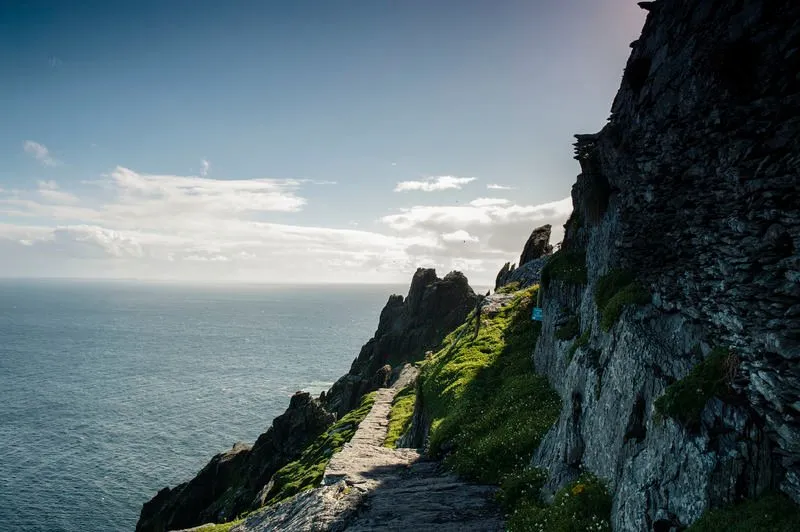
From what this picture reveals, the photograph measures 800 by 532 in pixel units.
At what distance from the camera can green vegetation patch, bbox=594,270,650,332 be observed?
16.7 metres

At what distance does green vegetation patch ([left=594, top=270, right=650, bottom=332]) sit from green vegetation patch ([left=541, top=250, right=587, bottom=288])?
7873 mm

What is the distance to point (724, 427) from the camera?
1010 cm

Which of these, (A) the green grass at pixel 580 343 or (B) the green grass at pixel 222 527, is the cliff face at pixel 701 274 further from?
(B) the green grass at pixel 222 527

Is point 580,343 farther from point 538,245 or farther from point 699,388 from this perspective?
point 538,245

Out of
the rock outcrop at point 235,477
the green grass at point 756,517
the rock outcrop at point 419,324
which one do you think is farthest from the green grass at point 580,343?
the rock outcrop at point 419,324

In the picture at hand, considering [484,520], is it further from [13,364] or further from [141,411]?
[13,364]

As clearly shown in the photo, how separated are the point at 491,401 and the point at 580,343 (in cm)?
865

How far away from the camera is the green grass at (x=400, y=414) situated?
3841 centimetres

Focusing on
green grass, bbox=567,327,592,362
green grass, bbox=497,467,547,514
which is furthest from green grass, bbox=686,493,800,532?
green grass, bbox=567,327,592,362

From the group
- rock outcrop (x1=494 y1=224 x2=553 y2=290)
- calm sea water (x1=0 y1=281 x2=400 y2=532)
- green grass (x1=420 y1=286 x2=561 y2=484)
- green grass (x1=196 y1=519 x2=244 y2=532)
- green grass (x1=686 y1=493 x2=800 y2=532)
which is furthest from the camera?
calm sea water (x1=0 y1=281 x2=400 y2=532)

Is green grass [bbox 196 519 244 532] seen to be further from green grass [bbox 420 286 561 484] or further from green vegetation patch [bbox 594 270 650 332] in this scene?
green vegetation patch [bbox 594 270 650 332]

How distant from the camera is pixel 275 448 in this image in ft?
192

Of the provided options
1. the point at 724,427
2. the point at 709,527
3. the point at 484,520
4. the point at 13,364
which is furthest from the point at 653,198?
the point at 13,364

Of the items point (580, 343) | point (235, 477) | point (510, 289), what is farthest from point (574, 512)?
point (235, 477)
